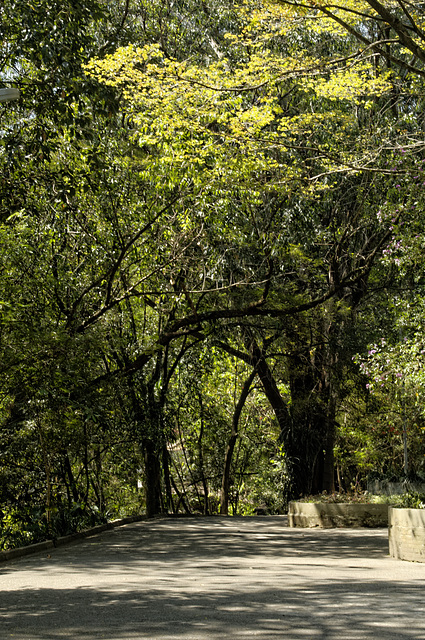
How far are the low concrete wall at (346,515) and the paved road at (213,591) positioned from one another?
2.25m

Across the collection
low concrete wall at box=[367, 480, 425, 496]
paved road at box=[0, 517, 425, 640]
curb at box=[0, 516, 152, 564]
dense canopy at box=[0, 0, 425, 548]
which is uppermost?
dense canopy at box=[0, 0, 425, 548]

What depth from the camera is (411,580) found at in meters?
8.30

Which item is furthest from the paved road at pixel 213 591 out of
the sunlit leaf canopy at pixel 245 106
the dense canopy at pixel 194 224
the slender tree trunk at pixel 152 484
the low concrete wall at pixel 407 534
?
the sunlit leaf canopy at pixel 245 106

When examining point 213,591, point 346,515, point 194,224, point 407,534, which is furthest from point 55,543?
point 346,515

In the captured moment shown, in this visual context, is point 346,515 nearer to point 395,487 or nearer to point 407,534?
point 395,487

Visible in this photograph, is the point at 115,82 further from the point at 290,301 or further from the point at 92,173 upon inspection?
the point at 290,301

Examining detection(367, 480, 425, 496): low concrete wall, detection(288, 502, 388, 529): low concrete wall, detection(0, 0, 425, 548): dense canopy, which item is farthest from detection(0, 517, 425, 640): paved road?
detection(367, 480, 425, 496): low concrete wall

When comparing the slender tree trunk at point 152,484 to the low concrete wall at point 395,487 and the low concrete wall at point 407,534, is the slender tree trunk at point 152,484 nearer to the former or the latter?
the low concrete wall at point 395,487

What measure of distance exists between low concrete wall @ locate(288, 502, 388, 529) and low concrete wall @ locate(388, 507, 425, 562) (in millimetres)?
4792

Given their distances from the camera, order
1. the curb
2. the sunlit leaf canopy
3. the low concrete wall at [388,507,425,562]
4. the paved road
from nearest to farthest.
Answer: the paved road
the low concrete wall at [388,507,425,562]
the sunlit leaf canopy
the curb

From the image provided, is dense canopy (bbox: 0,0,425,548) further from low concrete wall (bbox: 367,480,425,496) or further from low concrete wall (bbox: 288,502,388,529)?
low concrete wall (bbox: 288,502,388,529)

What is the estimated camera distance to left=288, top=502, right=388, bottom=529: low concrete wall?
1554 cm

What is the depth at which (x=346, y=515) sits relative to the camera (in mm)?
15531

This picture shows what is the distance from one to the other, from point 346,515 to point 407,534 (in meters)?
5.24
